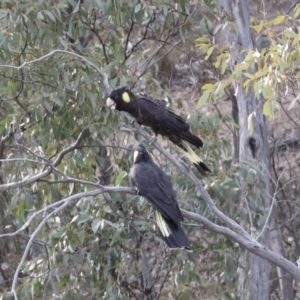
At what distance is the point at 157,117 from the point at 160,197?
0.65 meters

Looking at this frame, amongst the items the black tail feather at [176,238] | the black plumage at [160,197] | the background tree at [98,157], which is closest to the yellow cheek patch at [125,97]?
the background tree at [98,157]

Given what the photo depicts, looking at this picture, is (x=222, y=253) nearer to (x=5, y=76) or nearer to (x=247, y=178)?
(x=247, y=178)

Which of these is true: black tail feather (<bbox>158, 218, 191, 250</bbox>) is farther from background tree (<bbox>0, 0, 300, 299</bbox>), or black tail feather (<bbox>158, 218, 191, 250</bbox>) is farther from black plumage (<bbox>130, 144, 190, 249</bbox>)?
background tree (<bbox>0, 0, 300, 299</bbox>)

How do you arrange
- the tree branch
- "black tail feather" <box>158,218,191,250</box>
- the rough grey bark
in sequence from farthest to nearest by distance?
the rough grey bark → the tree branch → "black tail feather" <box>158,218,191,250</box>

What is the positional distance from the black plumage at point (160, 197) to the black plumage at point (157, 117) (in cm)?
21

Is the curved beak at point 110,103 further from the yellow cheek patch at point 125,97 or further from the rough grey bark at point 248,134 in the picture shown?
the rough grey bark at point 248,134

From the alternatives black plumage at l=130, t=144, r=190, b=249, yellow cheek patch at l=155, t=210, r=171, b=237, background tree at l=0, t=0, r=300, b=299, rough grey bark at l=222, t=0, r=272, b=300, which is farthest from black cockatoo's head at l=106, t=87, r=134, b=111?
rough grey bark at l=222, t=0, r=272, b=300

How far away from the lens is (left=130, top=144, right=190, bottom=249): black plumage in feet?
15.1

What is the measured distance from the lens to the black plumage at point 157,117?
513 centimetres

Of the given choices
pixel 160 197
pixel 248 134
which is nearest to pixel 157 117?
pixel 160 197

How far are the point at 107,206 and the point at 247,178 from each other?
40.6 inches

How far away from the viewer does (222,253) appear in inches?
235

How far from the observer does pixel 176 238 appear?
4609mm

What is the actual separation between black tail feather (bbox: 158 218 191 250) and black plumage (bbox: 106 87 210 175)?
20.7 inches
